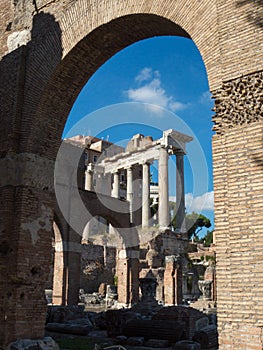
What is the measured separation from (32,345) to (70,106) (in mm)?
5112

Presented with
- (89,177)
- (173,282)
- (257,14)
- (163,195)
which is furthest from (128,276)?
(89,177)

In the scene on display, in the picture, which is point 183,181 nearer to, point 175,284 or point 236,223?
point 175,284

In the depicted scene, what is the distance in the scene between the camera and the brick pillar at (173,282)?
845 inches

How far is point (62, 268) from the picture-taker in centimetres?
2080

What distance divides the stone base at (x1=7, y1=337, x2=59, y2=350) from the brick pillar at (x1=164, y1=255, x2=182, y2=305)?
1409 cm

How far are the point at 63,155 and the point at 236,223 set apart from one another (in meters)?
23.0

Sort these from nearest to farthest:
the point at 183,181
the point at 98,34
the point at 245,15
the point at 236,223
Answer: the point at 236,223
the point at 245,15
the point at 98,34
the point at 183,181

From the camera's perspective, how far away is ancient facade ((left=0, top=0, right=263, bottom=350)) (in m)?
5.26

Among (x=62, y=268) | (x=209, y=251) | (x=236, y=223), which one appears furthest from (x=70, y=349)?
(x=209, y=251)

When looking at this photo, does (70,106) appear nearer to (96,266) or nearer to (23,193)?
(23,193)

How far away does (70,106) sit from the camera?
9438 mm

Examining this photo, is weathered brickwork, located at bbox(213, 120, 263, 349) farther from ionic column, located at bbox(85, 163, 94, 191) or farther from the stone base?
ionic column, located at bbox(85, 163, 94, 191)

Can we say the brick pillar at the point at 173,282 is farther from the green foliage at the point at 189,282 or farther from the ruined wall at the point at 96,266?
the ruined wall at the point at 96,266

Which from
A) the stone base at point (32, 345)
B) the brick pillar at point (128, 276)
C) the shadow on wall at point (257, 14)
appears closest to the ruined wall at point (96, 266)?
the brick pillar at point (128, 276)
